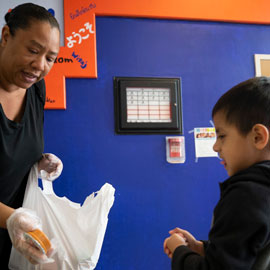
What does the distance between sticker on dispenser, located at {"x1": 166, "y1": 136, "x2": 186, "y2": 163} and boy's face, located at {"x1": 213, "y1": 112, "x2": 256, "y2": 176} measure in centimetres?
85

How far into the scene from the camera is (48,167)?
46.8 inches

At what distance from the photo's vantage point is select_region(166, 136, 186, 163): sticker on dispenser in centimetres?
167

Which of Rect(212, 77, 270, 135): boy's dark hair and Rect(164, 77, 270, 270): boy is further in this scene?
Rect(212, 77, 270, 135): boy's dark hair

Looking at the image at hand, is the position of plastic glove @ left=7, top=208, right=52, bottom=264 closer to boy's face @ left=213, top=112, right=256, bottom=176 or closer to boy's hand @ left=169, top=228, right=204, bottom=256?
boy's hand @ left=169, top=228, right=204, bottom=256

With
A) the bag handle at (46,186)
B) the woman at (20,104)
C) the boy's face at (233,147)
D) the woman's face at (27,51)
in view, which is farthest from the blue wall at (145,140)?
the boy's face at (233,147)

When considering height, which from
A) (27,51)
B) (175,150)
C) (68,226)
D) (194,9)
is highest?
(194,9)

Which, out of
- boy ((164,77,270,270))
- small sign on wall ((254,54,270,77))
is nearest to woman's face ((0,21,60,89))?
boy ((164,77,270,270))

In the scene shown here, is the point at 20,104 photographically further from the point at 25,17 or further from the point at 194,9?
the point at 194,9

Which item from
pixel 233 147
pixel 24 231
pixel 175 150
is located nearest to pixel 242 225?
pixel 233 147

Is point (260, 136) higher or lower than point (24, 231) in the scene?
higher

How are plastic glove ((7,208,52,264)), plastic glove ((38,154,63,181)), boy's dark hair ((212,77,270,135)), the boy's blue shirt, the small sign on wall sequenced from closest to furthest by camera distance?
the boy's blue shirt → boy's dark hair ((212,77,270,135)) → plastic glove ((7,208,52,264)) → plastic glove ((38,154,63,181)) → the small sign on wall

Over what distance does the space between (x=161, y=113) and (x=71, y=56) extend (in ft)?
1.70

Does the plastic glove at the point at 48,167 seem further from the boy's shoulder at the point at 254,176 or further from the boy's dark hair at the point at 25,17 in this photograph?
the boy's shoulder at the point at 254,176

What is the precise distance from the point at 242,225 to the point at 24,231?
540mm
